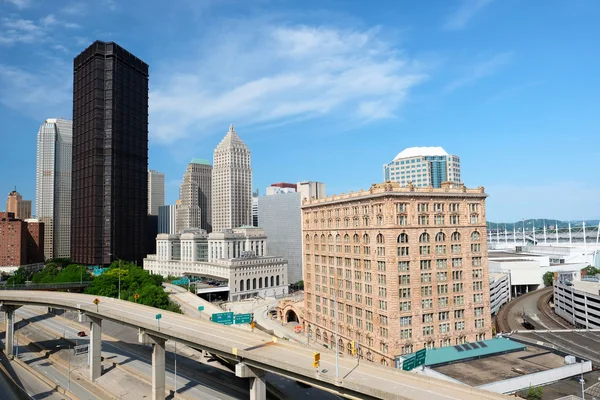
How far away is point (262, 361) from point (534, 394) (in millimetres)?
45270

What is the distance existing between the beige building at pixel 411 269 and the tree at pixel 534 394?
2292 centimetres

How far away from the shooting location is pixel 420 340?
86.4 metres

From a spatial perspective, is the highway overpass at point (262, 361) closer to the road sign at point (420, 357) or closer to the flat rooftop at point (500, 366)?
the road sign at point (420, 357)

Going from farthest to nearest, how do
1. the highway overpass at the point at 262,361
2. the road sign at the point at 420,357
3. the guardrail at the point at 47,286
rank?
the guardrail at the point at 47,286 < the road sign at the point at 420,357 < the highway overpass at the point at 262,361

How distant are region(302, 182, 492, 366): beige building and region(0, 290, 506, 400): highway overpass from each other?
27611 mm

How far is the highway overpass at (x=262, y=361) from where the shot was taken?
40.1 metres

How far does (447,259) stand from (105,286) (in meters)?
125

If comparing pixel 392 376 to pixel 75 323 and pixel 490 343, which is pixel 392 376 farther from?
pixel 75 323

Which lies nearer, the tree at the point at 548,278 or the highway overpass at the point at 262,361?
the highway overpass at the point at 262,361

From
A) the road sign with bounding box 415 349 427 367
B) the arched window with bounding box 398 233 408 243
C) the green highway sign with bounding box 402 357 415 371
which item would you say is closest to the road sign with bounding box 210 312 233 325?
the arched window with bounding box 398 233 408 243

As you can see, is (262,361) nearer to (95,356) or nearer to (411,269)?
(411,269)

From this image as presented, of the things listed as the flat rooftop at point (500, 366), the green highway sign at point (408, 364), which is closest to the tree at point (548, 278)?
the flat rooftop at point (500, 366)

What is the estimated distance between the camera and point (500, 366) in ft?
246

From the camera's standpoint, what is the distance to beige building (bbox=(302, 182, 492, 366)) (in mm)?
86312
